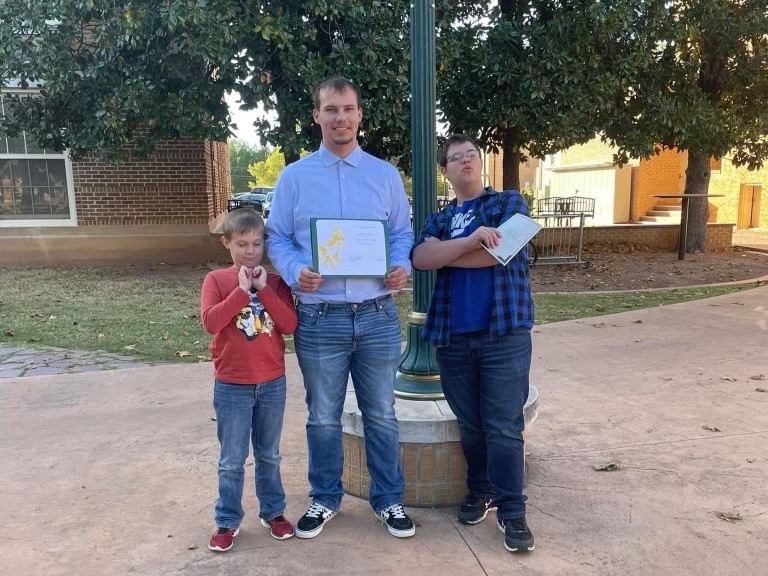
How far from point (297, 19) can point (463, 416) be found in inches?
281

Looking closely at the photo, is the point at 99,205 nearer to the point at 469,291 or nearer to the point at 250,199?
the point at 469,291

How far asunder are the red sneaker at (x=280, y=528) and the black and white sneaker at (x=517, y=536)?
3.10 feet

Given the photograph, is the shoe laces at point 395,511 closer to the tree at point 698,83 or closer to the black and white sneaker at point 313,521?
the black and white sneaker at point 313,521

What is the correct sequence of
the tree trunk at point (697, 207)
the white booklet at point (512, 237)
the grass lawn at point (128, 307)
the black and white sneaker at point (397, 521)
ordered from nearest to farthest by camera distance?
the white booklet at point (512, 237), the black and white sneaker at point (397, 521), the grass lawn at point (128, 307), the tree trunk at point (697, 207)

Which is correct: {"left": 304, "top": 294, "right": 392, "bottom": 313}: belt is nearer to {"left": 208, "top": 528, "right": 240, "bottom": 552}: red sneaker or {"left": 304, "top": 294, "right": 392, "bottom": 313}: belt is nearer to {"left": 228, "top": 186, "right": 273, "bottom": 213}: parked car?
{"left": 208, "top": 528, "right": 240, "bottom": 552}: red sneaker

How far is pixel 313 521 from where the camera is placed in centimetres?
292

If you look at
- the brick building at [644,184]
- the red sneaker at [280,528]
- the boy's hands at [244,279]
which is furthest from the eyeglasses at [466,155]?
the brick building at [644,184]

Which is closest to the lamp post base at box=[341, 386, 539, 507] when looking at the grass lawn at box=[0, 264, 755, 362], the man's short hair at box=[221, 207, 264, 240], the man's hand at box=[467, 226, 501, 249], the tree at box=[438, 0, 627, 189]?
the man's hand at box=[467, 226, 501, 249]

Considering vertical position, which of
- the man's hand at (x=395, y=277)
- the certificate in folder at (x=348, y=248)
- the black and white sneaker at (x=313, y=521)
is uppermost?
the certificate in folder at (x=348, y=248)

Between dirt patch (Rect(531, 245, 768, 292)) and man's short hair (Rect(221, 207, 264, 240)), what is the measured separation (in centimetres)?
779

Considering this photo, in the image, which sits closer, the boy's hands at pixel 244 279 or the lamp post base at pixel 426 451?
the boy's hands at pixel 244 279

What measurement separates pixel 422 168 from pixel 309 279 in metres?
0.99

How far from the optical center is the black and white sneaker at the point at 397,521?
2885mm

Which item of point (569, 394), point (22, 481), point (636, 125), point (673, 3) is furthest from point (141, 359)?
point (673, 3)
